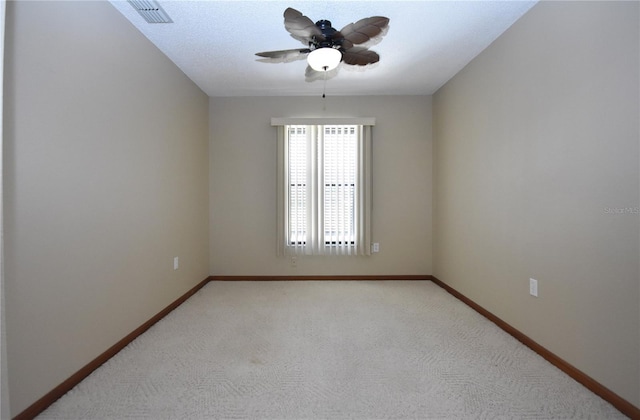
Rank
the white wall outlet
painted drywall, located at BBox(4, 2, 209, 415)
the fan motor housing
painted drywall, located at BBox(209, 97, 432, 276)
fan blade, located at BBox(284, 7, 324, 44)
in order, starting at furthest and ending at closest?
1. painted drywall, located at BBox(209, 97, 432, 276)
2. the white wall outlet
3. the fan motor housing
4. fan blade, located at BBox(284, 7, 324, 44)
5. painted drywall, located at BBox(4, 2, 209, 415)

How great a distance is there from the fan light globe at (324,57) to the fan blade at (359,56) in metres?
0.21

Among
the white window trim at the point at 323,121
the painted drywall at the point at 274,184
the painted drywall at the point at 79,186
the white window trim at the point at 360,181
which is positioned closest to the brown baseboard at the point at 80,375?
the painted drywall at the point at 79,186

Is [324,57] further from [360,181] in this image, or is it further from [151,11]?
[360,181]

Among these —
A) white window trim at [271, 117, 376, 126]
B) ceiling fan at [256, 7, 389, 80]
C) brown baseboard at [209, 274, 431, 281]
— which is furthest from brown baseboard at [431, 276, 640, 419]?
white window trim at [271, 117, 376, 126]

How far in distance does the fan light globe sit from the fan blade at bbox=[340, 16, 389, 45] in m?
0.12

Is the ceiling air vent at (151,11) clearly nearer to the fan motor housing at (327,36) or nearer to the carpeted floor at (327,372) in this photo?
the fan motor housing at (327,36)

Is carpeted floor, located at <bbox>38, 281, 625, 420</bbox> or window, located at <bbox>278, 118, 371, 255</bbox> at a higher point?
window, located at <bbox>278, 118, 371, 255</bbox>

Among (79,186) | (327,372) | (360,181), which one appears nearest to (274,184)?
(360,181)

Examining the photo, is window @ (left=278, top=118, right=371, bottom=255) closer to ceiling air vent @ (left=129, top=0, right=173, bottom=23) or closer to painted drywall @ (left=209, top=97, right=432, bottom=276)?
painted drywall @ (left=209, top=97, right=432, bottom=276)

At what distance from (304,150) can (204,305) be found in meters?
2.19

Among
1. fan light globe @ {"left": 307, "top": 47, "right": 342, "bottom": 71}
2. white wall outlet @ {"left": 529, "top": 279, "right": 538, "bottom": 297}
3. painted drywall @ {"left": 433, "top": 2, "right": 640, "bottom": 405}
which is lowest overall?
white wall outlet @ {"left": 529, "top": 279, "right": 538, "bottom": 297}

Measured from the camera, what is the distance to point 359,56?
6.88 feet

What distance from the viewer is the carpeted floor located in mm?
1410

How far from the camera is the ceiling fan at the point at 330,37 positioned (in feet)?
5.52
